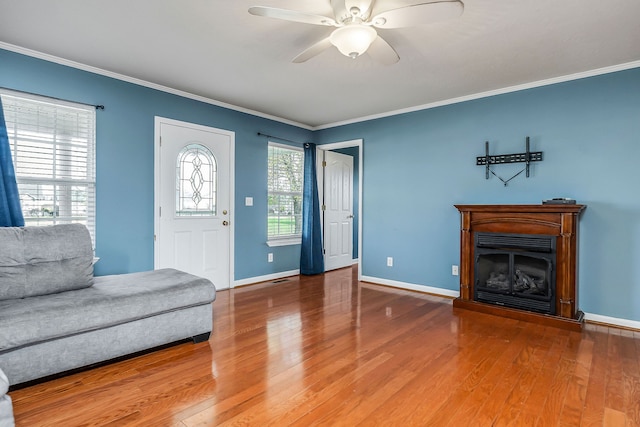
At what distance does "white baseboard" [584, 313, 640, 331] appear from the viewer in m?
3.17

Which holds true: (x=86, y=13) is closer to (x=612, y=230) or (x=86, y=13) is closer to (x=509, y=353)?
(x=509, y=353)

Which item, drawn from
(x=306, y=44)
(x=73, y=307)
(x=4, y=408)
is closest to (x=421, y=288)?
(x=306, y=44)

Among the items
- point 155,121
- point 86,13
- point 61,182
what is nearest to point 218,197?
point 155,121

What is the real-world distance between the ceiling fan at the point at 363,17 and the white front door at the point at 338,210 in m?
3.58

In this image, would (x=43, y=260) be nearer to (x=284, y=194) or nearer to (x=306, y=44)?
(x=306, y=44)

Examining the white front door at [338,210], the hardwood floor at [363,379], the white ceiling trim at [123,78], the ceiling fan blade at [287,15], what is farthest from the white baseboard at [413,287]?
the ceiling fan blade at [287,15]

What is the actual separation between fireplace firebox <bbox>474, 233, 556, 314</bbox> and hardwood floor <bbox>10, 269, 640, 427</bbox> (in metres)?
0.29

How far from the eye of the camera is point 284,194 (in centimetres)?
536

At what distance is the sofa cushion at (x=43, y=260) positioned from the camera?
7.52ft

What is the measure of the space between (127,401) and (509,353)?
2.57m

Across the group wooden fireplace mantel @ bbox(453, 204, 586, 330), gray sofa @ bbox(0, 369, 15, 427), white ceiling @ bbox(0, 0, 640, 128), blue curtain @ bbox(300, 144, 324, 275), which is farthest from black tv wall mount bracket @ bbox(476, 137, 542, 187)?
gray sofa @ bbox(0, 369, 15, 427)

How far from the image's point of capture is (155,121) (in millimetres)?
3824

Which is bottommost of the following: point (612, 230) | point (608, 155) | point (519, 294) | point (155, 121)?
point (519, 294)

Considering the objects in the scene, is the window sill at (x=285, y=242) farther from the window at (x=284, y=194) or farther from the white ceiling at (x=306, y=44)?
the white ceiling at (x=306, y=44)
